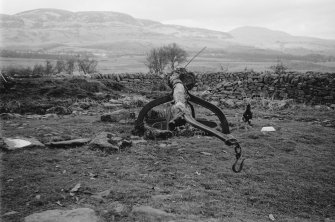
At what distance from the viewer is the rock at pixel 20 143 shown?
4923 millimetres

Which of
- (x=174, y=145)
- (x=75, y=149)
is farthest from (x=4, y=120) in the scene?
(x=174, y=145)

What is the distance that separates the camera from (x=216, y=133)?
3.08 meters

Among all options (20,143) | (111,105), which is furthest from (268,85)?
(20,143)

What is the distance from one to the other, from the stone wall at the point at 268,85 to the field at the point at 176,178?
6490 millimetres

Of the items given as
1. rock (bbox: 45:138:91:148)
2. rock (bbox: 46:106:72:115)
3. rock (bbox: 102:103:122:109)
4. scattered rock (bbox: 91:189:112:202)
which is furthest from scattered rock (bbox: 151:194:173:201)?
rock (bbox: 102:103:122:109)

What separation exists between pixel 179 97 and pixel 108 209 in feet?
6.52

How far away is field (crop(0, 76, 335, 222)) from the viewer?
11.0 feet

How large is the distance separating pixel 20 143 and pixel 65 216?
265 centimetres

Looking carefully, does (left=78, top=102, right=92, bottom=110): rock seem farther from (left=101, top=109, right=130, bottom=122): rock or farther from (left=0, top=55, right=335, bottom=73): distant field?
(left=0, top=55, right=335, bottom=73): distant field

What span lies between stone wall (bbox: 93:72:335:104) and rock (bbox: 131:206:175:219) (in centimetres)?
1056

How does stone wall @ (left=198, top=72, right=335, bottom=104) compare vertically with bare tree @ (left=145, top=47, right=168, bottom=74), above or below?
below

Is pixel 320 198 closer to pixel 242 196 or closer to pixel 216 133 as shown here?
pixel 242 196

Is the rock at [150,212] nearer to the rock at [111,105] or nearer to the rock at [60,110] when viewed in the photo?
the rock at [60,110]

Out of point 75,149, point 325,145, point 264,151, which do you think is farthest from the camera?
point 325,145
